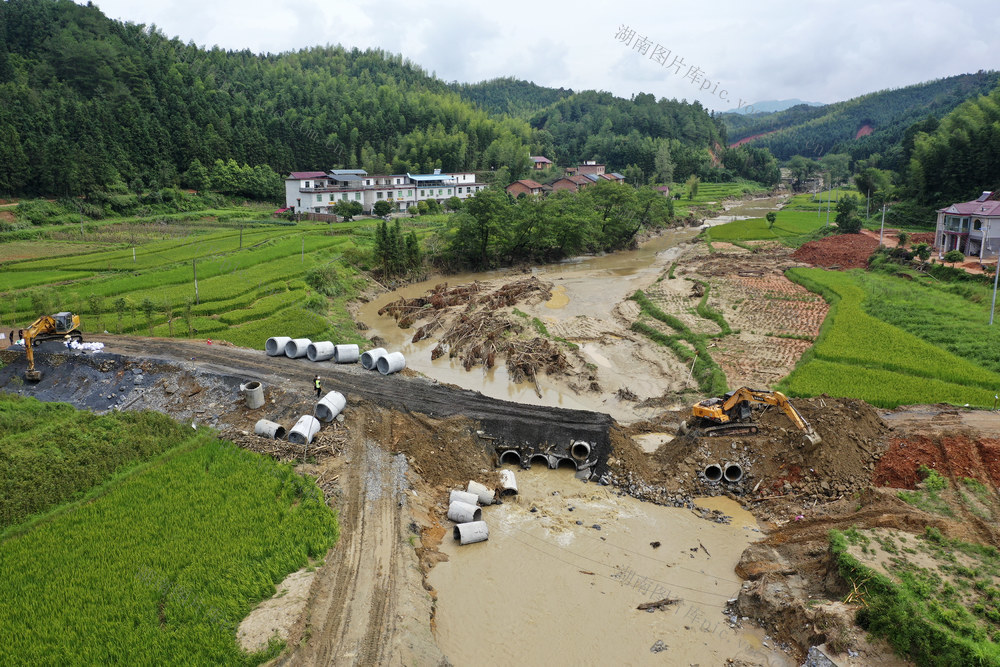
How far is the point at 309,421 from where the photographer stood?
57.5 ft

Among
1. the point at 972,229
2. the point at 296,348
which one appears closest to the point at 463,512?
the point at 296,348

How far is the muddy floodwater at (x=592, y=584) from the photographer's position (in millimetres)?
11320

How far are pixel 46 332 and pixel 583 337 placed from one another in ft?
73.6

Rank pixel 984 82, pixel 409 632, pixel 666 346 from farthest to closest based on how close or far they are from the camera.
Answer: pixel 984 82, pixel 666 346, pixel 409 632

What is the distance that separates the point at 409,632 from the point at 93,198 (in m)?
63.1

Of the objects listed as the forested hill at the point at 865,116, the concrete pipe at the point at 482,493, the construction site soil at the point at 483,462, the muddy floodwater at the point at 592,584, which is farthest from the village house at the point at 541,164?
the concrete pipe at the point at 482,493

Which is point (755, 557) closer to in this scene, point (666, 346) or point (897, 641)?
point (897, 641)

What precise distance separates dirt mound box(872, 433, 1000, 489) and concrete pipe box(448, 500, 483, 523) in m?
10.4

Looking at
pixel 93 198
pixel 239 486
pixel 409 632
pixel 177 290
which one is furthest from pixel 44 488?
pixel 93 198

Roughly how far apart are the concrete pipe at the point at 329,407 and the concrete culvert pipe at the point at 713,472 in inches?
435

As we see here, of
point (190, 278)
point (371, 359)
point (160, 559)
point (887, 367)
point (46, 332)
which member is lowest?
point (160, 559)

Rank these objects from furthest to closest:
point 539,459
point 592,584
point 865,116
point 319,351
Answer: point 865,116, point 319,351, point 539,459, point 592,584

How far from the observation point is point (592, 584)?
1302cm

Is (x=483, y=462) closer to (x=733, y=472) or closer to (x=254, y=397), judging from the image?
(x=733, y=472)
